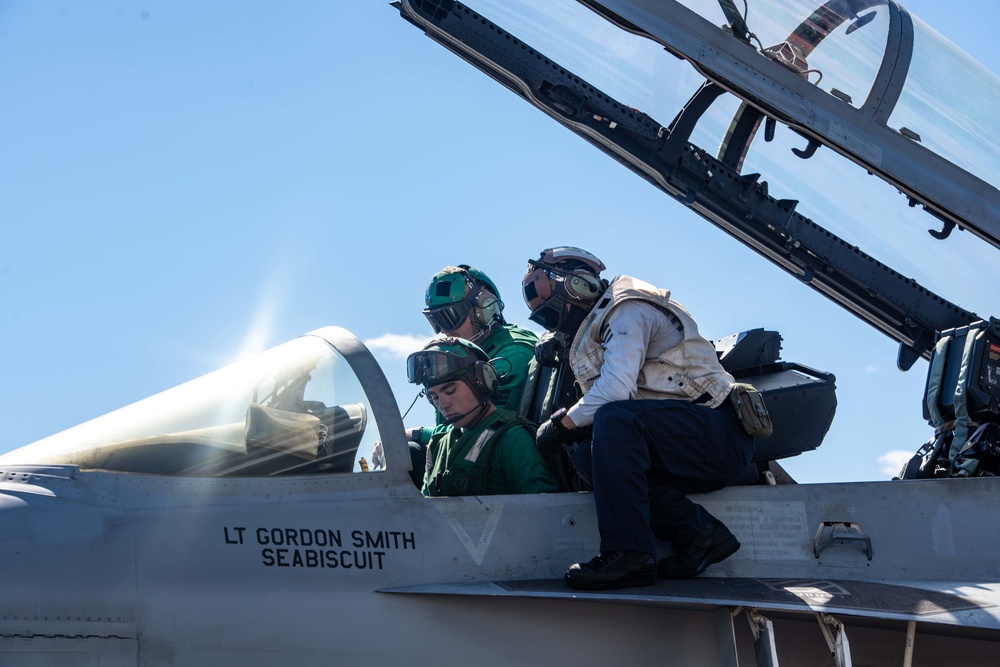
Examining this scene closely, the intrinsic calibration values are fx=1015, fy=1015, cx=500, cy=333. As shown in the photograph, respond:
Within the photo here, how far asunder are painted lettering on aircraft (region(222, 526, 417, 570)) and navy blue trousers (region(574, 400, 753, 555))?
2.43 ft

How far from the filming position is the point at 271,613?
3271 mm

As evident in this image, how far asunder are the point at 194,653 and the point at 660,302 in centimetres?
215

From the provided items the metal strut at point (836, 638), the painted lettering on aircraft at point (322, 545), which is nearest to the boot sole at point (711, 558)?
the metal strut at point (836, 638)

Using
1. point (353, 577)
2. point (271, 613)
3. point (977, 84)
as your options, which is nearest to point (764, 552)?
point (353, 577)

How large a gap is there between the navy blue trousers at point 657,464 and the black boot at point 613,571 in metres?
0.03

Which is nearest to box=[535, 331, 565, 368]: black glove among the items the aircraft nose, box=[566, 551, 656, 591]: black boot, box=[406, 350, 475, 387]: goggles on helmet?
box=[406, 350, 475, 387]: goggles on helmet

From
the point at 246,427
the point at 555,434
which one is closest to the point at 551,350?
the point at 555,434

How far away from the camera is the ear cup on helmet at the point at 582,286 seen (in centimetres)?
439

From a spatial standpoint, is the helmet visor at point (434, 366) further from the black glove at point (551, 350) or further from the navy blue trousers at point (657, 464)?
the navy blue trousers at point (657, 464)

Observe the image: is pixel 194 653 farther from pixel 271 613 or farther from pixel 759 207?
pixel 759 207

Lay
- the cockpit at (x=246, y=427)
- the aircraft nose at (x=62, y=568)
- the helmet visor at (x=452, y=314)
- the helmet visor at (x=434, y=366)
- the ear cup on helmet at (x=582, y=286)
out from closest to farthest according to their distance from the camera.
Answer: the aircraft nose at (x=62, y=568), the cockpit at (x=246, y=427), the ear cup on helmet at (x=582, y=286), the helmet visor at (x=434, y=366), the helmet visor at (x=452, y=314)

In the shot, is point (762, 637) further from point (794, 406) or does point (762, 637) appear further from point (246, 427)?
point (246, 427)

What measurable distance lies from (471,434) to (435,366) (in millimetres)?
342

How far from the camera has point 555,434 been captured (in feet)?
12.9
